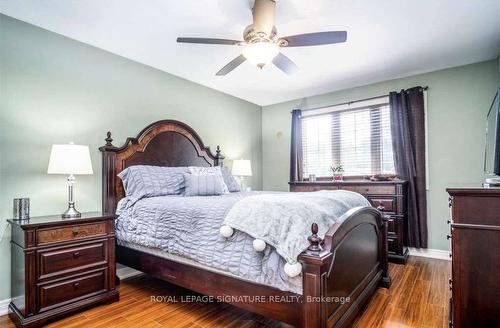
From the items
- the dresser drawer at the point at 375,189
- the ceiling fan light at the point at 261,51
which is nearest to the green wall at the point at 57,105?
the ceiling fan light at the point at 261,51

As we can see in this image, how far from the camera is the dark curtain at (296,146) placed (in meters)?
4.83

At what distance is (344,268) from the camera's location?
1797 millimetres

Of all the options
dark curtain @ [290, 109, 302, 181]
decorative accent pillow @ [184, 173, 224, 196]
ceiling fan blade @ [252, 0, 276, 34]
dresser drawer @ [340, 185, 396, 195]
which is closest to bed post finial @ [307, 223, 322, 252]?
ceiling fan blade @ [252, 0, 276, 34]

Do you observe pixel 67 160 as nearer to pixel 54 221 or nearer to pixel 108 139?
pixel 54 221

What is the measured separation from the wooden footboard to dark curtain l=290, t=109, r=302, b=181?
7.39 feet

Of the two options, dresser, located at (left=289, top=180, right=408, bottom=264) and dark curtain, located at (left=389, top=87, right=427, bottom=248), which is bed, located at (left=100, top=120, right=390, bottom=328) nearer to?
dresser, located at (left=289, top=180, right=408, bottom=264)

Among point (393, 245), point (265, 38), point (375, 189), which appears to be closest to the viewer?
point (265, 38)

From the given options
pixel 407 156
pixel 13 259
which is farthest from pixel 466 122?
pixel 13 259

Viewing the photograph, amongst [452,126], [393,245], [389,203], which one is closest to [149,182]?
[389,203]

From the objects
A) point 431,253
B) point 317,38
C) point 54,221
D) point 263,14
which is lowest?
point 431,253

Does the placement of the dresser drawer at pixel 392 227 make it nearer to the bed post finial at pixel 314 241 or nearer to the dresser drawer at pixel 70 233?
the bed post finial at pixel 314 241

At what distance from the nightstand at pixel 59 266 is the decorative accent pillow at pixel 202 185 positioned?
2.76ft

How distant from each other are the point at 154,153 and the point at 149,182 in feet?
2.05

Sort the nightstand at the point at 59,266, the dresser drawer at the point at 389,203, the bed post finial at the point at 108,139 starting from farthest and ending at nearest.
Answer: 1. the dresser drawer at the point at 389,203
2. the bed post finial at the point at 108,139
3. the nightstand at the point at 59,266
